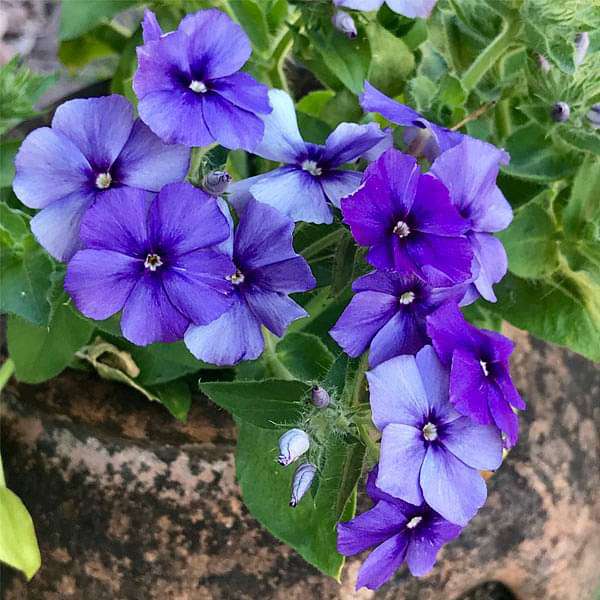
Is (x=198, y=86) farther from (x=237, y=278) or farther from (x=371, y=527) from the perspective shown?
(x=371, y=527)

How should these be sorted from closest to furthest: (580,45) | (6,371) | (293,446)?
(293,446) < (580,45) < (6,371)

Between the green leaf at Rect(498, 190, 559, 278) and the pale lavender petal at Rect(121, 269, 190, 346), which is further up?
the pale lavender petal at Rect(121, 269, 190, 346)

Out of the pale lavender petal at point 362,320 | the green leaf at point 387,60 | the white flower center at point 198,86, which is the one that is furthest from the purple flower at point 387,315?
the green leaf at point 387,60

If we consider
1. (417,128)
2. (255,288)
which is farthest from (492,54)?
(255,288)

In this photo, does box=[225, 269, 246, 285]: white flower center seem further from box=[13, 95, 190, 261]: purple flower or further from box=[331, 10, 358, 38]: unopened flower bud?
box=[331, 10, 358, 38]: unopened flower bud

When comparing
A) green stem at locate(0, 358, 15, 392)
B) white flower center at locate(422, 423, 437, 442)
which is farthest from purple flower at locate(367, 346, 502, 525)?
green stem at locate(0, 358, 15, 392)

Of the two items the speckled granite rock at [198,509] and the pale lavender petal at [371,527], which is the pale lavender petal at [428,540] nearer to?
the pale lavender petal at [371,527]
